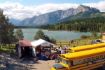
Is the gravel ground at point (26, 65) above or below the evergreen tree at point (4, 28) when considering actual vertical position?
below

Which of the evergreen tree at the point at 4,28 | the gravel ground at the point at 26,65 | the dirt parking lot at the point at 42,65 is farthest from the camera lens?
the evergreen tree at the point at 4,28

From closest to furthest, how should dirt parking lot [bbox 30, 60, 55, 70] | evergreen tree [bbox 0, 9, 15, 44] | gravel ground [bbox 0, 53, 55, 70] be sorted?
gravel ground [bbox 0, 53, 55, 70] → dirt parking lot [bbox 30, 60, 55, 70] → evergreen tree [bbox 0, 9, 15, 44]

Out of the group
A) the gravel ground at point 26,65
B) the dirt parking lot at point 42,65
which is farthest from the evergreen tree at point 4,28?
the dirt parking lot at point 42,65

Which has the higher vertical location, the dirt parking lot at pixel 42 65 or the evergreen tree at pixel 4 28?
the evergreen tree at pixel 4 28

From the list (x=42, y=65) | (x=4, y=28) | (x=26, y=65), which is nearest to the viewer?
(x=26, y=65)

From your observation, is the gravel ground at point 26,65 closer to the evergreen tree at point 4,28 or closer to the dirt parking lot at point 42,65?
the dirt parking lot at point 42,65

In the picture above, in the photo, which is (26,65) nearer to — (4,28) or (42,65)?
(42,65)

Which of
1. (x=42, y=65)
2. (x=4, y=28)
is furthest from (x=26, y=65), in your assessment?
(x=4, y=28)

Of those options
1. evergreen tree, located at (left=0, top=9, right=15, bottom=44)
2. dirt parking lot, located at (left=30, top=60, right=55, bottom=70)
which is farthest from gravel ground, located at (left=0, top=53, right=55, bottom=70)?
evergreen tree, located at (left=0, top=9, right=15, bottom=44)

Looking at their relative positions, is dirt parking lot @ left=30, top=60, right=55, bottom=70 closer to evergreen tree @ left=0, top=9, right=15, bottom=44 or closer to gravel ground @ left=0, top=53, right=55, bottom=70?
gravel ground @ left=0, top=53, right=55, bottom=70

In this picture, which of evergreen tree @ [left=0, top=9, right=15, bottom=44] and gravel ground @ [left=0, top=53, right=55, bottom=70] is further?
evergreen tree @ [left=0, top=9, right=15, bottom=44]

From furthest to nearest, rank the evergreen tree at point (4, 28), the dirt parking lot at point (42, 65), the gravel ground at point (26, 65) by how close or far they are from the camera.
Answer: the evergreen tree at point (4, 28)
the dirt parking lot at point (42, 65)
the gravel ground at point (26, 65)

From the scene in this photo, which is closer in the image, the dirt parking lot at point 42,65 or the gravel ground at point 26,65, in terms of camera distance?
the gravel ground at point 26,65

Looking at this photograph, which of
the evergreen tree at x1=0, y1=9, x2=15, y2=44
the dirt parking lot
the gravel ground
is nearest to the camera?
the gravel ground
